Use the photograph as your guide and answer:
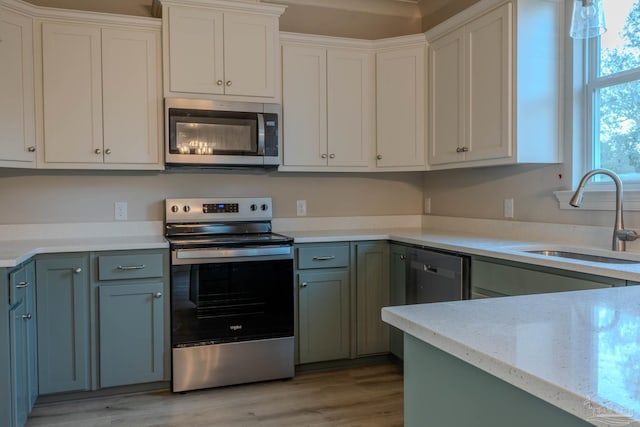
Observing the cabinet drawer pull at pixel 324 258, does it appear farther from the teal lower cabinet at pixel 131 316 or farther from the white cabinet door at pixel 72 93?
the white cabinet door at pixel 72 93

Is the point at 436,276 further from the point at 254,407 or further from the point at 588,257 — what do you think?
the point at 254,407

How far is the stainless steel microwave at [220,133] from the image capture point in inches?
120

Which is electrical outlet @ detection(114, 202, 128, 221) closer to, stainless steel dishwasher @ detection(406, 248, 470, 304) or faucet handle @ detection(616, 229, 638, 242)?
stainless steel dishwasher @ detection(406, 248, 470, 304)

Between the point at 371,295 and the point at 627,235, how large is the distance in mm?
1570

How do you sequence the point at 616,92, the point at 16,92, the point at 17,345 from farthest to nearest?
the point at 16,92 < the point at 616,92 < the point at 17,345

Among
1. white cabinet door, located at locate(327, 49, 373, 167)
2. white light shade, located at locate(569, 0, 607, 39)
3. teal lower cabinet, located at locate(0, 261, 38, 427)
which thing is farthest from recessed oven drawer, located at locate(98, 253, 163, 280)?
white light shade, located at locate(569, 0, 607, 39)

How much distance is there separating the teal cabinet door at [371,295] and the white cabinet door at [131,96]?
149 cm

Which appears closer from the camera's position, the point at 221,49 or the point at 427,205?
the point at 221,49

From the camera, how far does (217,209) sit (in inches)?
135

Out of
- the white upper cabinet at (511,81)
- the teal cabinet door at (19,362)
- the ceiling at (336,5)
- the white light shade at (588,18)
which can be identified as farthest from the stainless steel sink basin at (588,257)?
the teal cabinet door at (19,362)

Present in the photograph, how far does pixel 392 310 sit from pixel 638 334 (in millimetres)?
475

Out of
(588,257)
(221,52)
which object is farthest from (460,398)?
(221,52)

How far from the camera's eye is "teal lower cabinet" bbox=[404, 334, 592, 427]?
0.82 m

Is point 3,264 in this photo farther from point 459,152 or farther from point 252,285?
point 459,152
